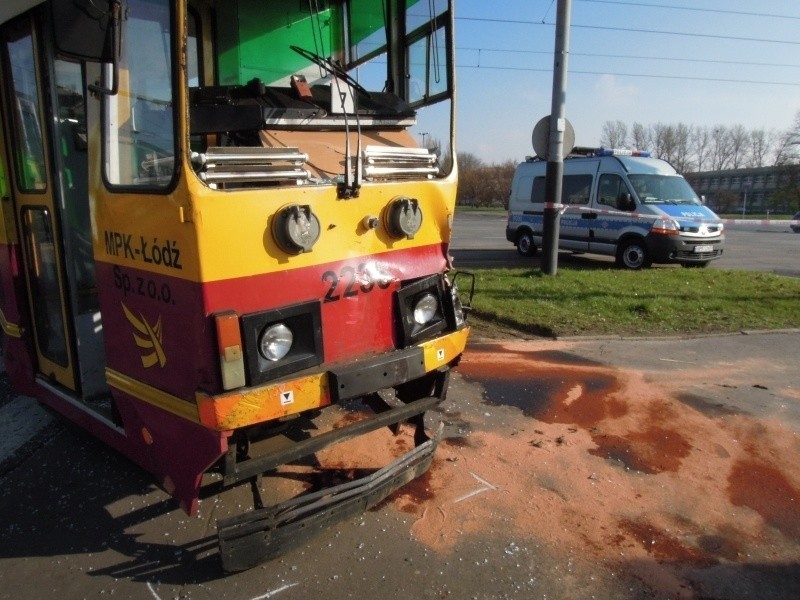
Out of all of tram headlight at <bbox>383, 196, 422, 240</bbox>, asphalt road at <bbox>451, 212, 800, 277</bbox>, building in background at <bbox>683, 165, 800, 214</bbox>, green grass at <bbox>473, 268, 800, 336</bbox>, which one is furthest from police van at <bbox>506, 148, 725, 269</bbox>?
building in background at <bbox>683, 165, 800, 214</bbox>

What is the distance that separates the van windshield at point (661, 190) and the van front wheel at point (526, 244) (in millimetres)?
3349

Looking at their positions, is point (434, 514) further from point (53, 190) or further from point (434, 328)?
point (53, 190)

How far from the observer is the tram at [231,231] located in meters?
2.84

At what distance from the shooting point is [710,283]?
10.5 meters

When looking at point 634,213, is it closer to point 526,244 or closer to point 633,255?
point 633,255

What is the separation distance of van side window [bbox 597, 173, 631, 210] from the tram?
10.2 m

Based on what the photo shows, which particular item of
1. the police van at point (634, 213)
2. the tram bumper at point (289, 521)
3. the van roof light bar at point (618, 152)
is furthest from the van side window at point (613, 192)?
the tram bumper at point (289, 521)

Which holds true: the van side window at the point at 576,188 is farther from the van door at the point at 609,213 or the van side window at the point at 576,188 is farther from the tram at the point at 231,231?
the tram at the point at 231,231

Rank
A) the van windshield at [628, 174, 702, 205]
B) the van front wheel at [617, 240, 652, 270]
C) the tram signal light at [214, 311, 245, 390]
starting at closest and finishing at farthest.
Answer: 1. the tram signal light at [214, 311, 245, 390]
2. the van front wheel at [617, 240, 652, 270]
3. the van windshield at [628, 174, 702, 205]

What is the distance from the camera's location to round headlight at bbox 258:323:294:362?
9.70ft

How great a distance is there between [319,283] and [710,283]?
9273 millimetres

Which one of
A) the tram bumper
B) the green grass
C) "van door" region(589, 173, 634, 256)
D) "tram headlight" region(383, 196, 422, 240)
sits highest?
"tram headlight" region(383, 196, 422, 240)

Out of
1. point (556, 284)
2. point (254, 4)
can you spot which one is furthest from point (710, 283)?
point (254, 4)

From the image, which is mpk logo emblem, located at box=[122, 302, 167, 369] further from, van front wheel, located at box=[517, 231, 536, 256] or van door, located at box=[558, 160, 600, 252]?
van front wheel, located at box=[517, 231, 536, 256]
